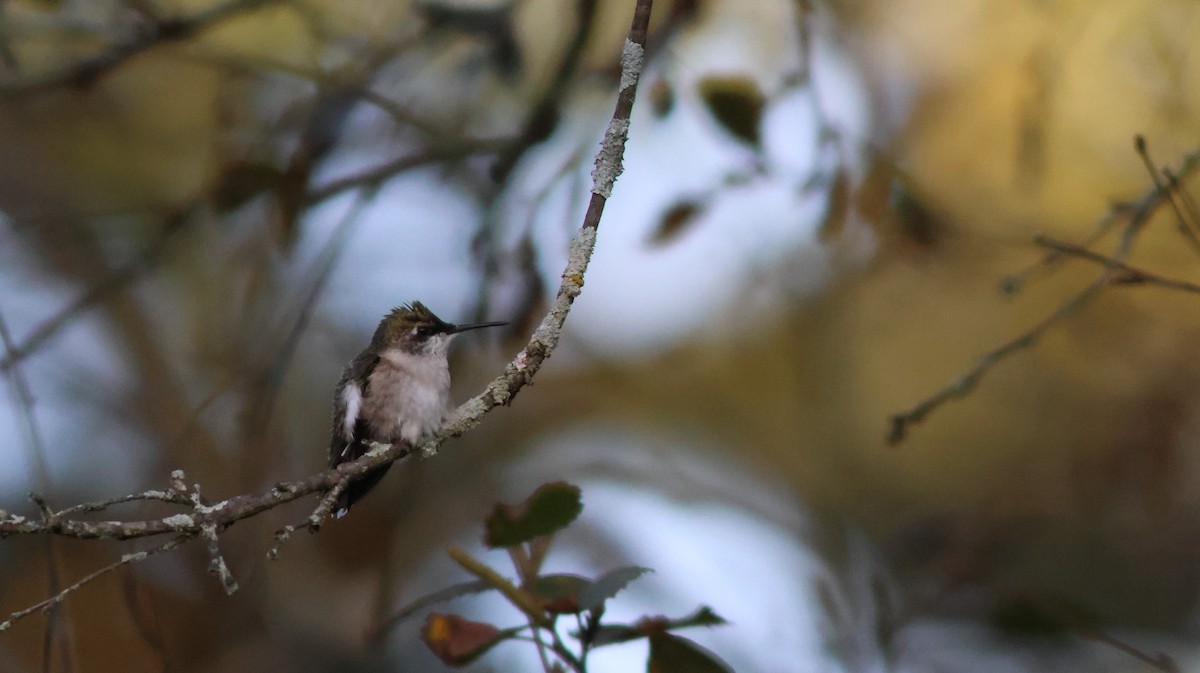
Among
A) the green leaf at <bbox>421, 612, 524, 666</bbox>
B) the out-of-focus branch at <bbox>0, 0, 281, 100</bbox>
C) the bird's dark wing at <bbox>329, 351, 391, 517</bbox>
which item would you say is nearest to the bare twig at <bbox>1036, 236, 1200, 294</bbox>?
the green leaf at <bbox>421, 612, 524, 666</bbox>

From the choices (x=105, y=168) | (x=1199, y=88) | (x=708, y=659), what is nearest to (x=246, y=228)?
(x=105, y=168)

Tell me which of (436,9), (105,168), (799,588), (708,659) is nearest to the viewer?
(708,659)

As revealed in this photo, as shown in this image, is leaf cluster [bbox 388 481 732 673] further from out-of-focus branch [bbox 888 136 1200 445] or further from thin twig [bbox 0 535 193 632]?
out-of-focus branch [bbox 888 136 1200 445]

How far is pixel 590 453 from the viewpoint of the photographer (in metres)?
6.20

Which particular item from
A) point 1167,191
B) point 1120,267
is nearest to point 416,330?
point 1120,267

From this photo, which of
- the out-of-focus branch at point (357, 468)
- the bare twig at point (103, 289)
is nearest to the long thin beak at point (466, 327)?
the bare twig at point (103, 289)

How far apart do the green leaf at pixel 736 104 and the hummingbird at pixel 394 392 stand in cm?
93

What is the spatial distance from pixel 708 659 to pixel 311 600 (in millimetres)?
3661

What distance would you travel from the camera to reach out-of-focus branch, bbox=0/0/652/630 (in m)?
1.49

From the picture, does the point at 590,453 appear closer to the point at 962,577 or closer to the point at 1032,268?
the point at 962,577

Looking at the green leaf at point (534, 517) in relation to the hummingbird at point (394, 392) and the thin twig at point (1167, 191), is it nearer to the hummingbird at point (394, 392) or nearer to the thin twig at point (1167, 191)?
the hummingbird at point (394, 392)

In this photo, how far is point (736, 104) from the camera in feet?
10.5

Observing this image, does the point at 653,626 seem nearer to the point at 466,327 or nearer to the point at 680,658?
the point at 680,658

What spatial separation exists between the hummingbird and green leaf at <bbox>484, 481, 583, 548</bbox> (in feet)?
2.23
